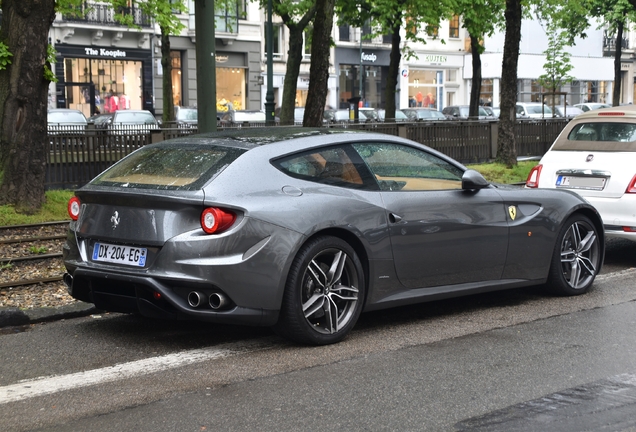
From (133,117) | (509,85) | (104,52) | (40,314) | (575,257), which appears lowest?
(40,314)

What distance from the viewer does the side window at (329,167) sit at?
244 inches

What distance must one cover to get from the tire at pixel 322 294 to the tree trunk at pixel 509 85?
17.0 m

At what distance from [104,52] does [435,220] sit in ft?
137

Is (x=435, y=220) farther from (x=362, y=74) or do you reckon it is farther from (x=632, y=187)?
(x=362, y=74)

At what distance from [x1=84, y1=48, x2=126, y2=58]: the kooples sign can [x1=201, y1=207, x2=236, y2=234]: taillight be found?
41745mm

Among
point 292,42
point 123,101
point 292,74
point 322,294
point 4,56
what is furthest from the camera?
point 123,101

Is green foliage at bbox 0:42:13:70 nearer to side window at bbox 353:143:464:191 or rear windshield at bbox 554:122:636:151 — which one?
rear windshield at bbox 554:122:636:151

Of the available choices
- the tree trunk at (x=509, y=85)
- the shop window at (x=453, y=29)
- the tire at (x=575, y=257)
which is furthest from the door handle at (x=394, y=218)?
the shop window at (x=453, y=29)

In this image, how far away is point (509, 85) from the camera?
2289 cm

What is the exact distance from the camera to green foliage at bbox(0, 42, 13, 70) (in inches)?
500

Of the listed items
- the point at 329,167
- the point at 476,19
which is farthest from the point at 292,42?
the point at 329,167

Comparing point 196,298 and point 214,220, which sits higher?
point 214,220

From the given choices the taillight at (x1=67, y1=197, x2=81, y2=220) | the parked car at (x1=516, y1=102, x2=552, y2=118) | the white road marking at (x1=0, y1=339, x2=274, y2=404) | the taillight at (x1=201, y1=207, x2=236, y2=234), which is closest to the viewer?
the white road marking at (x1=0, y1=339, x2=274, y2=404)

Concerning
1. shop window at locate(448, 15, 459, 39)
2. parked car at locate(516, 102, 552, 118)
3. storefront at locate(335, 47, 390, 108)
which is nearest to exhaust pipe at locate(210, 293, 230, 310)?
parked car at locate(516, 102, 552, 118)
